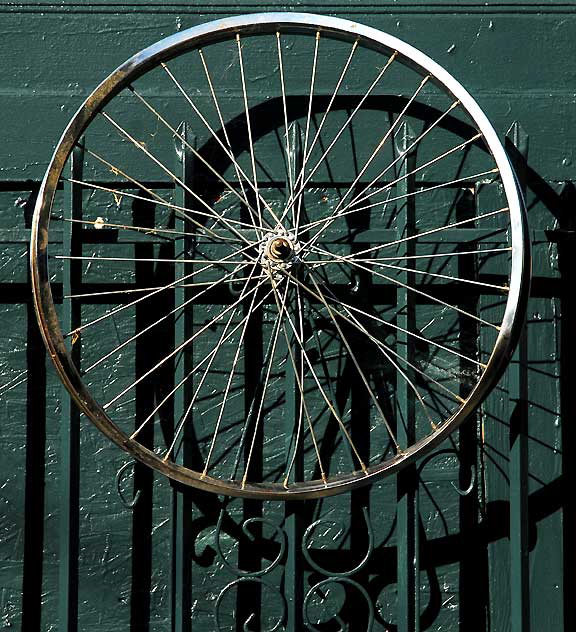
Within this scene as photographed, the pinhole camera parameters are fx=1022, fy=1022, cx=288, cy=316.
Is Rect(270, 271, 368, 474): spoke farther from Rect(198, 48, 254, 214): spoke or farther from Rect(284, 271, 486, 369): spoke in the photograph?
Rect(198, 48, 254, 214): spoke

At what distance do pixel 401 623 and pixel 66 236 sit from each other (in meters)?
1.45

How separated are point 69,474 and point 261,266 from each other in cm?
81

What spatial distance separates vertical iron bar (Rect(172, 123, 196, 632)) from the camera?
2.84 meters

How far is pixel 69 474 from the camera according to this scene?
2.86m

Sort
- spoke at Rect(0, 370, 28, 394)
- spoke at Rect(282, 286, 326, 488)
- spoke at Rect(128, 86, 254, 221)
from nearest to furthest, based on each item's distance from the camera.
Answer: spoke at Rect(282, 286, 326, 488) → spoke at Rect(128, 86, 254, 221) → spoke at Rect(0, 370, 28, 394)

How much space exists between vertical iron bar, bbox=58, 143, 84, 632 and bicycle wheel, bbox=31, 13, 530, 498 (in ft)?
0.25

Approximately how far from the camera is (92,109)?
9.44 ft

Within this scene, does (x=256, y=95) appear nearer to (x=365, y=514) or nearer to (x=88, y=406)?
(x=88, y=406)

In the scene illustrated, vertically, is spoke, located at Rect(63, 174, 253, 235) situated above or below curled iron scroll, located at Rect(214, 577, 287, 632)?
above

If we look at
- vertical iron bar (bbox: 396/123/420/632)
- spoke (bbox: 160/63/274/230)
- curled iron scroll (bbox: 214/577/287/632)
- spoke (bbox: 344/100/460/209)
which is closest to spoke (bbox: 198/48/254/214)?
spoke (bbox: 160/63/274/230)

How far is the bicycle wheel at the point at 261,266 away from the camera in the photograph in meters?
3.09

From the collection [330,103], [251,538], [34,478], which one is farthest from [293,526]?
[330,103]

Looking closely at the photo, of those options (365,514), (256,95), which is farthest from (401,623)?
(256,95)

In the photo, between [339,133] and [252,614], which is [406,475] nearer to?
[252,614]
